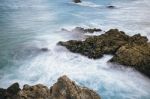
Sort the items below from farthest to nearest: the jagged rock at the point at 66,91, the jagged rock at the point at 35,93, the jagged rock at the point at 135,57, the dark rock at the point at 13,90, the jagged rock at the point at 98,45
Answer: the jagged rock at the point at 98,45 < the jagged rock at the point at 135,57 < the dark rock at the point at 13,90 < the jagged rock at the point at 35,93 < the jagged rock at the point at 66,91

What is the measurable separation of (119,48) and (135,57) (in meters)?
1.24

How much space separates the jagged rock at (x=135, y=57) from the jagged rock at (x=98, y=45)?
1.03m

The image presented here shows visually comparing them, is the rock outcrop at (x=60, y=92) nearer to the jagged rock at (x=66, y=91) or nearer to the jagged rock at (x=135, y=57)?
the jagged rock at (x=66, y=91)

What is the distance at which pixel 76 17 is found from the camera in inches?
1150

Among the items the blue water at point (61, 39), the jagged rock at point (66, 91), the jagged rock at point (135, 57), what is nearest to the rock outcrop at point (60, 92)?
the jagged rock at point (66, 91)

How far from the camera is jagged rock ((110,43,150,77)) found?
1631 centimetres

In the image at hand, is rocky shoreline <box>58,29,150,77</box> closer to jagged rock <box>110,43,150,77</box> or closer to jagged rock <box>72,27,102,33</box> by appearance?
jagged rock <box>110,43,150,77</box>

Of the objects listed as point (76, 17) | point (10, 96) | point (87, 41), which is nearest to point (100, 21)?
point (76, 17)

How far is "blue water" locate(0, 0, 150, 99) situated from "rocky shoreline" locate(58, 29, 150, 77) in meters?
0.35

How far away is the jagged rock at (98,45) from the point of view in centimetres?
1839

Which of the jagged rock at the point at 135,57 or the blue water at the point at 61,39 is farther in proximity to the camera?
the jagged rock at the point at 135,57

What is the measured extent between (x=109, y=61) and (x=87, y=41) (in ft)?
7.95

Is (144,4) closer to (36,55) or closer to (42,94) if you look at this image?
(36,55)

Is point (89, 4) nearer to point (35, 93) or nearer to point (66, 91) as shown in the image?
point (35, 93)
